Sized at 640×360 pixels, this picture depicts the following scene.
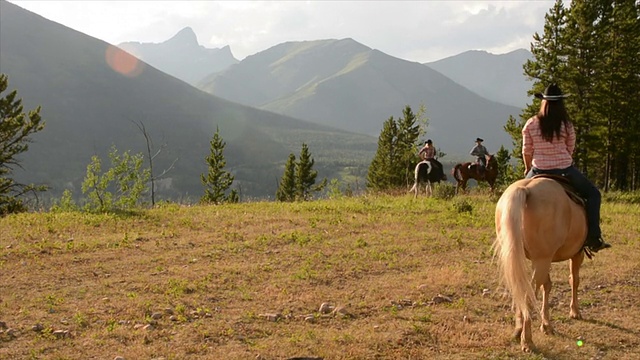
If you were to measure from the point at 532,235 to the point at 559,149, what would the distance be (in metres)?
1.48

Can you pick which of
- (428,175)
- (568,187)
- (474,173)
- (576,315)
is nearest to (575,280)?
(576,315)

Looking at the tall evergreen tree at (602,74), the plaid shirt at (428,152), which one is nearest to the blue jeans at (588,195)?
the plaid shirt at (428,152)

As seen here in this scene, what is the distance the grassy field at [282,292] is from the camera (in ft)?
21.3

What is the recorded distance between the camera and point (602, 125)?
3170 centimetres

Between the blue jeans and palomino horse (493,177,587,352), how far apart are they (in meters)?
0.10

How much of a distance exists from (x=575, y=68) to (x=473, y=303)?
28982 mm

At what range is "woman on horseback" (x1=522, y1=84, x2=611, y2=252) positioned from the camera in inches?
276

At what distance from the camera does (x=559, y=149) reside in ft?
23.3

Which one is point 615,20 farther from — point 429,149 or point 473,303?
point 473,303

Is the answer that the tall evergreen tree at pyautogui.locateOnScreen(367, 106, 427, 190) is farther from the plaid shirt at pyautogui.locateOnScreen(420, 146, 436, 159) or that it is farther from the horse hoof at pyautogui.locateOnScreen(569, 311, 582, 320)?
the horse hoof at pyautogui.locateOnScreen(569, 311, 582, 320)

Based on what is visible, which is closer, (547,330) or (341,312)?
(547,330)

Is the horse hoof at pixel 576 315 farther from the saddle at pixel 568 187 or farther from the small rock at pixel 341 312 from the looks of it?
the small rock at pixel 341 312

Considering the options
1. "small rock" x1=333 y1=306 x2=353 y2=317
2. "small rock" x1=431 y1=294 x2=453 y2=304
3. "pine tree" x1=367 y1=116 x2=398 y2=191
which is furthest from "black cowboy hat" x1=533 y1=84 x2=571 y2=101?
"pine tree" x1=367 y1=116 x2=398 y2=191

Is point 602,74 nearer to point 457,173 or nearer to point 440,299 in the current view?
point 457,173
